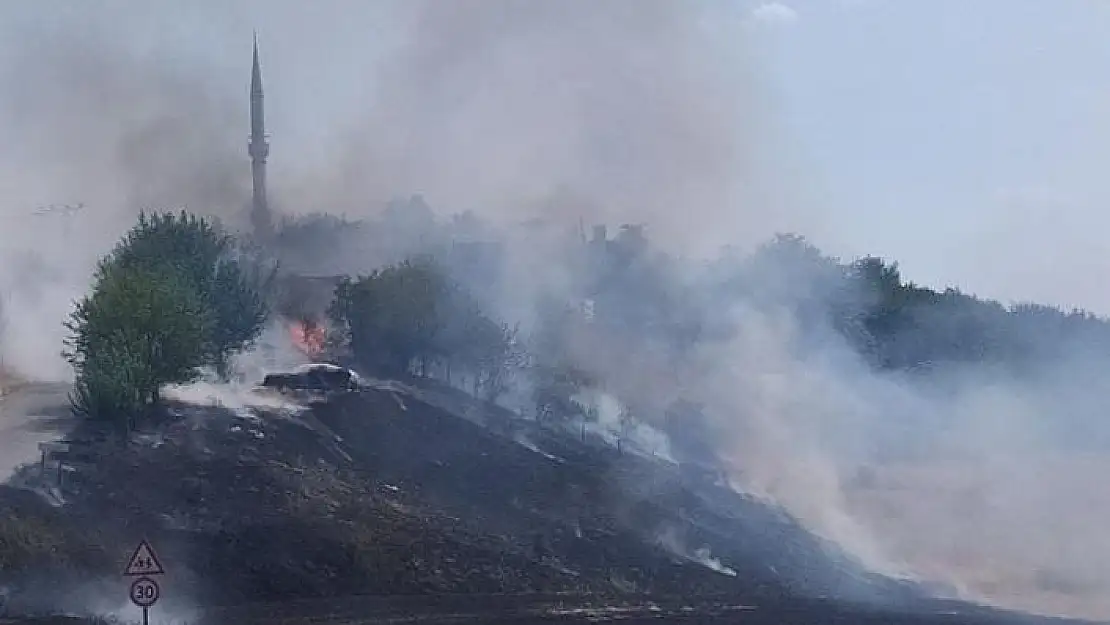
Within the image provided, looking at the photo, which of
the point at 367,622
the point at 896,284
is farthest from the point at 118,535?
the point at 896,284

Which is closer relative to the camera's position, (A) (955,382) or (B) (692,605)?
(B) (692,605)

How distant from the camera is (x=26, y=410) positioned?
62188 millimetres

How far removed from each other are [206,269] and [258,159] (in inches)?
1545

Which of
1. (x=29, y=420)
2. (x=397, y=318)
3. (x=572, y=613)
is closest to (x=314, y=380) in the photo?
(x=397, y=318)

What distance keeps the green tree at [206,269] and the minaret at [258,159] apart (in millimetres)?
33714

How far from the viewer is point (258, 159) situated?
109938 mm

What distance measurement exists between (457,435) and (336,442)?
6.34 metres

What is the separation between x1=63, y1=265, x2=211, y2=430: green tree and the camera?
54.9 meters

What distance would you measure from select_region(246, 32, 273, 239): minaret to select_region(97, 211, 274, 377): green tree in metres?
33.7

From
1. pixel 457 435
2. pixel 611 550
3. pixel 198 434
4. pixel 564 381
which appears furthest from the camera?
pixel 564 381

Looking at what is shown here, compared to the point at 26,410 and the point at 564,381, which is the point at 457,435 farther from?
the point at 26,410

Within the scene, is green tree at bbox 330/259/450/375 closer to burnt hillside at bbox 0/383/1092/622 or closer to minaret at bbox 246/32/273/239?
burnt hillside at bbox 0/383/1092/622

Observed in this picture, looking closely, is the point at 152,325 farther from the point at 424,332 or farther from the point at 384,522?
the point at 424,332

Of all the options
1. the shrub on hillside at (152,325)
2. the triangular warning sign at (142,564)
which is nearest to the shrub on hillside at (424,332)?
the shrub on hillside at (152,325)
